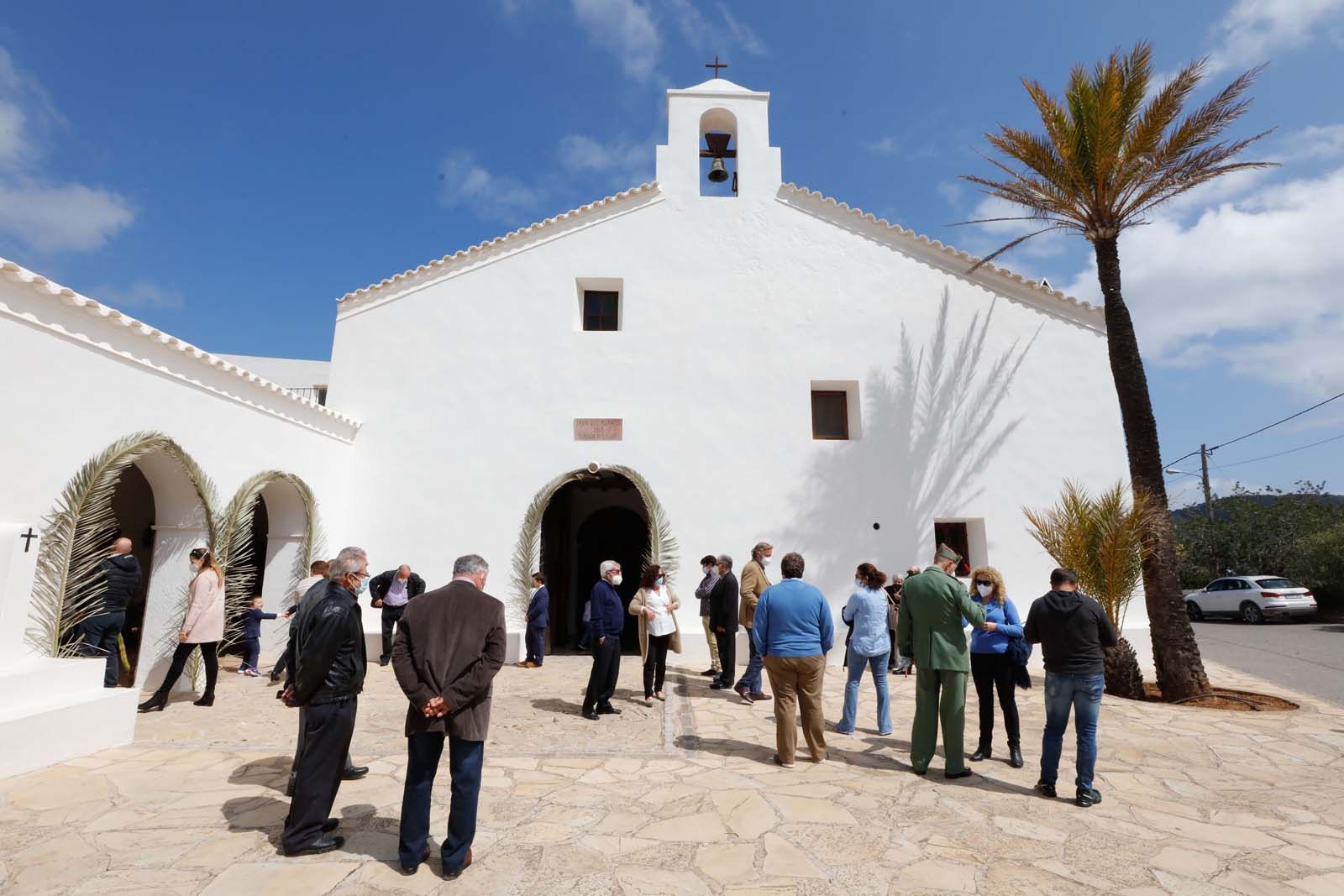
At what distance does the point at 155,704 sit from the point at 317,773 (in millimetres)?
4854

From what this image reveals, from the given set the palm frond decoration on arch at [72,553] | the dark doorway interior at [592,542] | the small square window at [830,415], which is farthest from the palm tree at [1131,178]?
the palm frond decoration on arch at [72,553]

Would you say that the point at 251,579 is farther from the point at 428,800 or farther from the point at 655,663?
the point at 428,800

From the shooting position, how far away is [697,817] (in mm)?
4590

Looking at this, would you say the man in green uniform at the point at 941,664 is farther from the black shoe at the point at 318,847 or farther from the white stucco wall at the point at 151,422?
the white stucco wall at the point at 151,422

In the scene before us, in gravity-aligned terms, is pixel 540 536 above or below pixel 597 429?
below

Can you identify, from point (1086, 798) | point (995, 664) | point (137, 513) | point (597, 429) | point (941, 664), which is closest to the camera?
point (1086, 798)

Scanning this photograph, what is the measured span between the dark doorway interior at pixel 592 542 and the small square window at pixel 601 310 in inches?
124

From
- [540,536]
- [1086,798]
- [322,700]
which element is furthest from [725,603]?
[322,700]

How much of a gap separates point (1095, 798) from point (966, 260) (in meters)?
9.69

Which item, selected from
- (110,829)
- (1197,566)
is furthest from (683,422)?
(1197,566)

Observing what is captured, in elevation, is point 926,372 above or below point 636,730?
above

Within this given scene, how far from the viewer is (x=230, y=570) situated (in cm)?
874

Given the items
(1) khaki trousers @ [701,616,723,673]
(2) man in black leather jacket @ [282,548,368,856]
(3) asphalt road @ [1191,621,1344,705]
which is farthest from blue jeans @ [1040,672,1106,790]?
(3) asphalt road @ [1191,621,1344,705]

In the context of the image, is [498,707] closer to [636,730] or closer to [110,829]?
[636,730]
